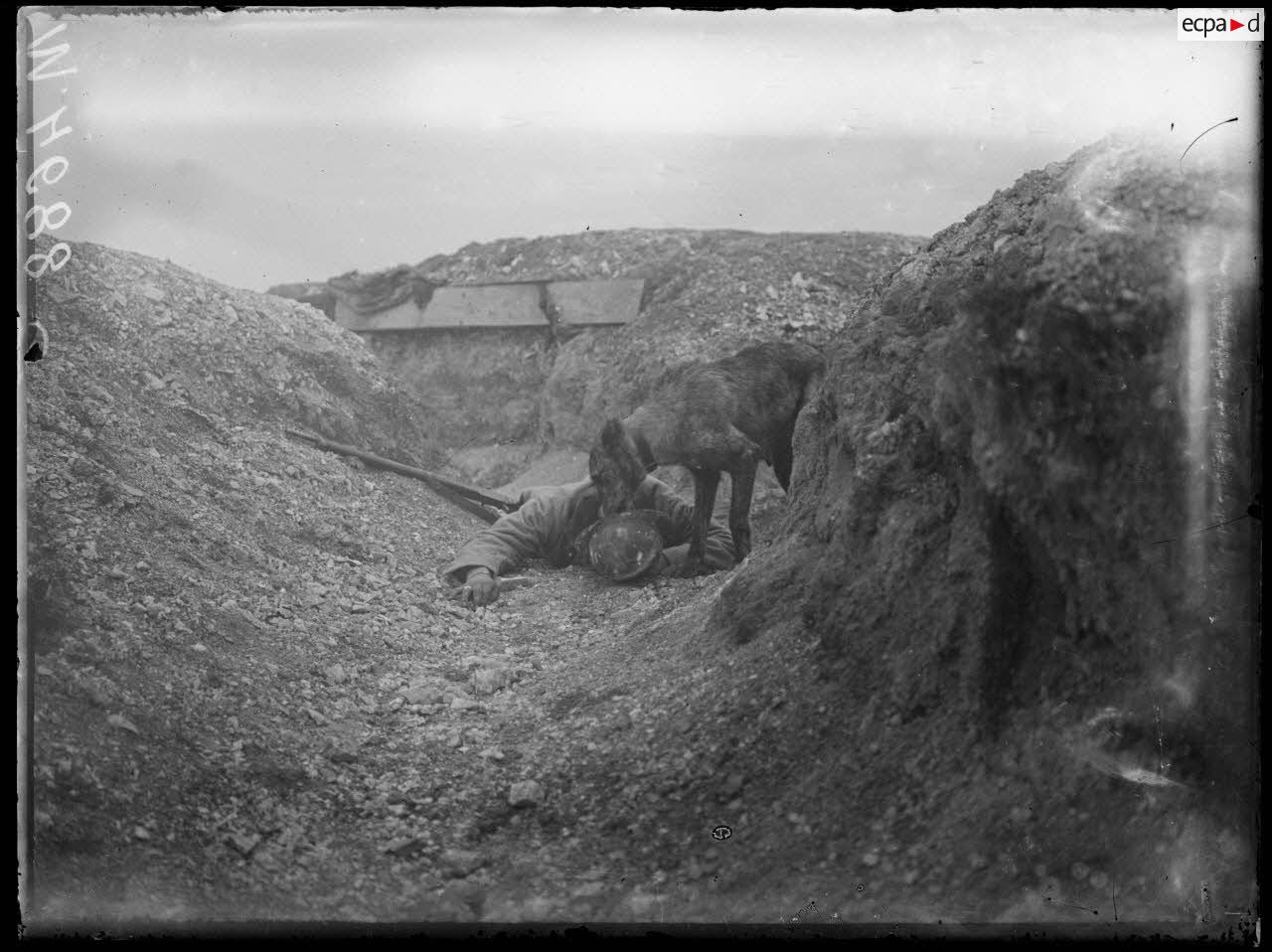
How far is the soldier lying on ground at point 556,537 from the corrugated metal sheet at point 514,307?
778 millimetres

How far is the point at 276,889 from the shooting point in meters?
2.47

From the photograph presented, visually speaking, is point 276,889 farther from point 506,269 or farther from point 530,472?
point 506,269

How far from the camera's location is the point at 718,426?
15.1ft

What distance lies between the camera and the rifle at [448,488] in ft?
12.4

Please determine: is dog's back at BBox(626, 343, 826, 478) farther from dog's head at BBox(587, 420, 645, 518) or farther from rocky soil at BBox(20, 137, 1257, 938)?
rocky soil at BBox(20, 137, 1257, 938)

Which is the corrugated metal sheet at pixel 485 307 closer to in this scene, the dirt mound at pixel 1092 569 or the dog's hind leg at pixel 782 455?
the dog's hind leg at pixel 782 455

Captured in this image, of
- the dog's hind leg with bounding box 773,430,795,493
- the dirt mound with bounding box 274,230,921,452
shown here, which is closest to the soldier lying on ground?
the dirt mound with bounding box 274,230,921,452

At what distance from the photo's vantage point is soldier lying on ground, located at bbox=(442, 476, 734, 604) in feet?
11.8

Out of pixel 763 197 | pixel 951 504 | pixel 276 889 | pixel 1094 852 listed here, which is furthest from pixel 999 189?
pixel 276 889

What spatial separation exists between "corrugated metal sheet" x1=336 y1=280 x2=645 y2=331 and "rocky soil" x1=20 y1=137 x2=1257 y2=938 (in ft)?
3.47

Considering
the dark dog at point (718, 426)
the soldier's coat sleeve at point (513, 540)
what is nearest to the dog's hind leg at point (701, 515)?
the dark dog at point (718, 426)

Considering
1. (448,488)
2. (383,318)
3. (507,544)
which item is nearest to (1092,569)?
(507,544)

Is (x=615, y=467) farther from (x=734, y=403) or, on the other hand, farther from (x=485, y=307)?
(x=485, y=307)
